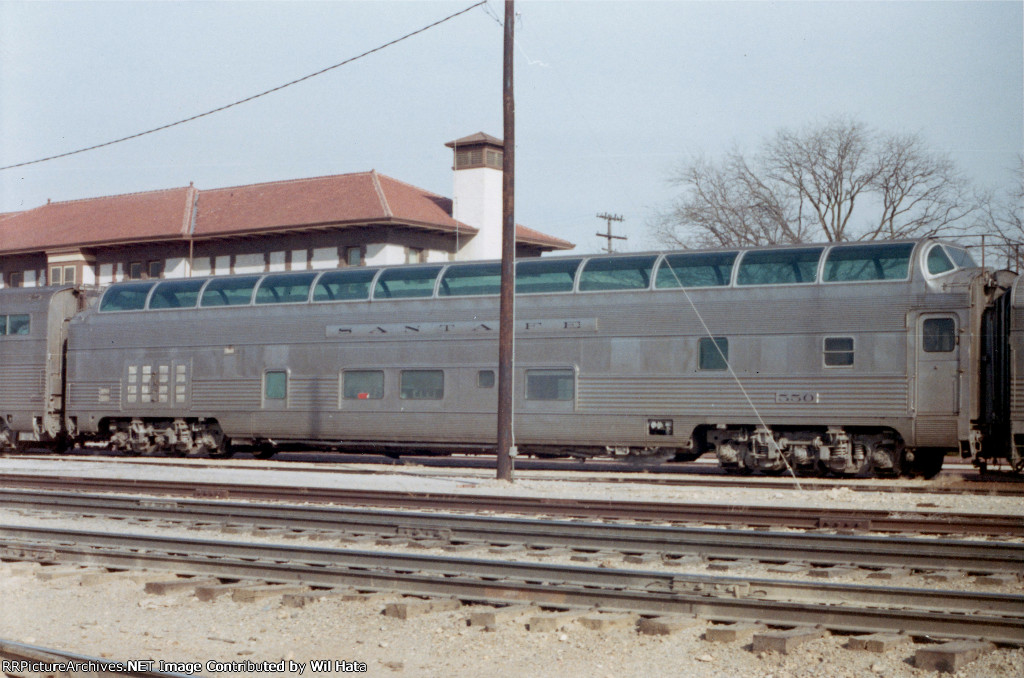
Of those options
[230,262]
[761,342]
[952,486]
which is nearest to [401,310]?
[761,342]

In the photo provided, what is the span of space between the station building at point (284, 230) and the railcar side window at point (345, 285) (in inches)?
687

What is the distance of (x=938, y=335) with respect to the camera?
17.1m

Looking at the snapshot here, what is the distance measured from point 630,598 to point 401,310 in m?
14.1

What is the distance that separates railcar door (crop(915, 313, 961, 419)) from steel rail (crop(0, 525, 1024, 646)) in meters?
9.59

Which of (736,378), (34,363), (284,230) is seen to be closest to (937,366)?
(736,378)

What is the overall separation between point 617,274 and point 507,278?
2241mm

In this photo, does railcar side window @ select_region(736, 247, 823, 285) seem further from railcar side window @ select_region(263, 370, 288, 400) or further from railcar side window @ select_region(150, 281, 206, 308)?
railcar side window @ select_region(150, 281, 206, 308)

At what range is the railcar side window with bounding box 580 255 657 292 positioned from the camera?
19.4 metres

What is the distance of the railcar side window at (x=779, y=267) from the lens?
18.1 m

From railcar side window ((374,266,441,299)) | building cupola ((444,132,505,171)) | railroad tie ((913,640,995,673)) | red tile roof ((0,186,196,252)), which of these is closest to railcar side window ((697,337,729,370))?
railcar side window ((374,266,441,299))

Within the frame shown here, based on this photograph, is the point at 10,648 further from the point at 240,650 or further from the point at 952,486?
the point at 952,486

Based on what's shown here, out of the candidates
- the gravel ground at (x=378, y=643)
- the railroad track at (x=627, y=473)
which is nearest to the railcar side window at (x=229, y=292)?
the railroad track at (x=627, y=473)

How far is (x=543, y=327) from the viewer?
2017 centimetres

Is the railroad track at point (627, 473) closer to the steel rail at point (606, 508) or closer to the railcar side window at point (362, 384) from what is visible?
the railcar side window at point (362, 384)
